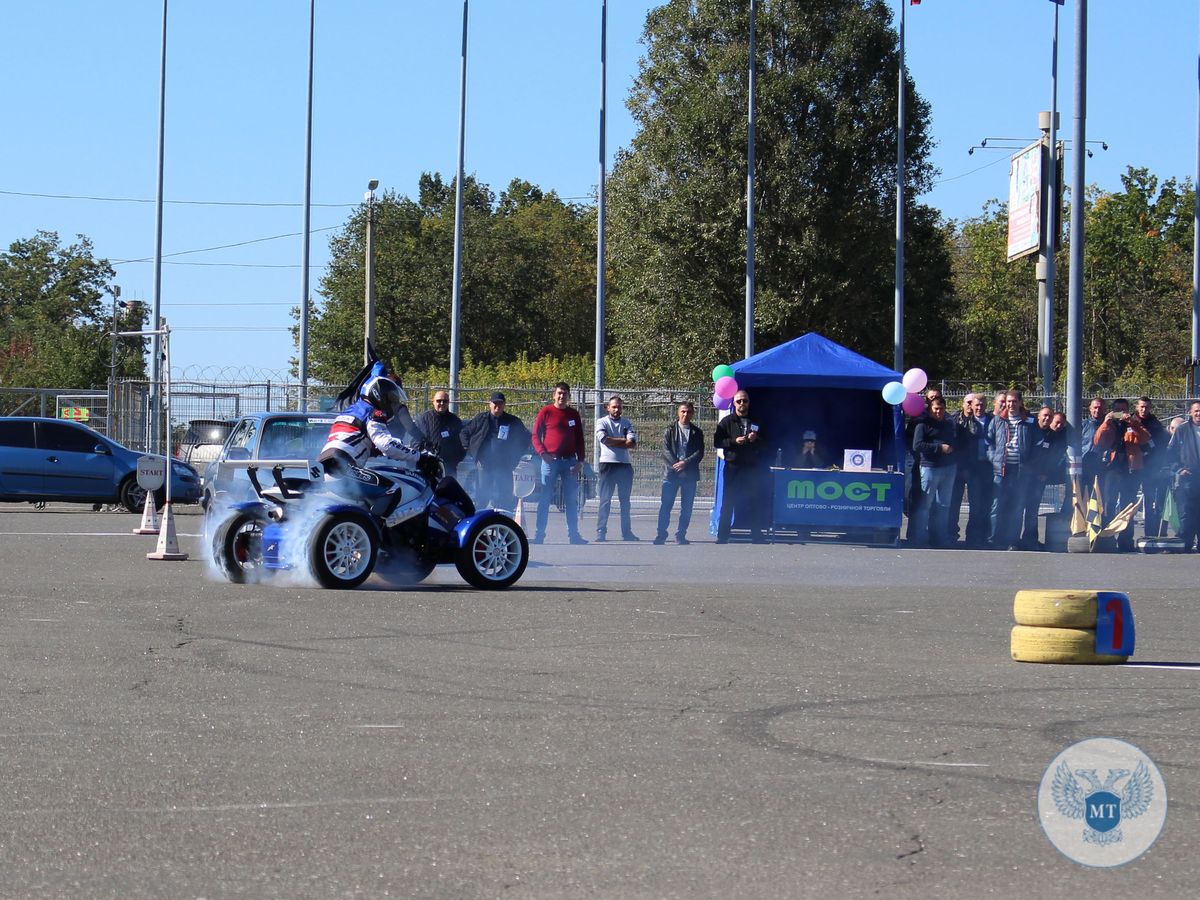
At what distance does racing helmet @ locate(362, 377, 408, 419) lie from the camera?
13188 millimetres

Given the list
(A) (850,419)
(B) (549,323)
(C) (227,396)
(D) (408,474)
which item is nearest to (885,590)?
(D) (408,474)

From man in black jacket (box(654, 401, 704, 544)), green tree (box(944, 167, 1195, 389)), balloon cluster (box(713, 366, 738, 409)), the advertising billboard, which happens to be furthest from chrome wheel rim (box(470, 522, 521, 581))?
green tree (box(944, 167, 1195, 389))

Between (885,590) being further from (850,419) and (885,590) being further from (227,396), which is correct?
(227,396)

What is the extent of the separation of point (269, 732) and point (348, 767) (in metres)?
0.82

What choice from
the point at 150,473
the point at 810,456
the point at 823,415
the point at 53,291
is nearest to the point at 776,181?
the point at 823,415

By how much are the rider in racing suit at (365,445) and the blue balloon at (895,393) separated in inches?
353

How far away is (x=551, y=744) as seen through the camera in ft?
22.4

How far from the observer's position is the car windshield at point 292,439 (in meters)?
19.5

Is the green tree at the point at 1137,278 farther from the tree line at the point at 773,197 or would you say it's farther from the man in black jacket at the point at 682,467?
the man in black jacket at the point at 682,467

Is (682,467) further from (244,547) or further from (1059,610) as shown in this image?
(1059,610)

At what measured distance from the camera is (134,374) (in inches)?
3595

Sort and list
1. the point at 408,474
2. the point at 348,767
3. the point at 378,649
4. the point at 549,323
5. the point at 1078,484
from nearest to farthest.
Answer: the point at 348,767, the point at 378,649, the point at 408,474, the point at 1078,484, the point at 549,323

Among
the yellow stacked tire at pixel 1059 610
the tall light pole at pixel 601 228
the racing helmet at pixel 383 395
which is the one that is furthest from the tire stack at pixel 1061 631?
the tall light pole at pixel 601 228

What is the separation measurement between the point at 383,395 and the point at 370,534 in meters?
1.14
